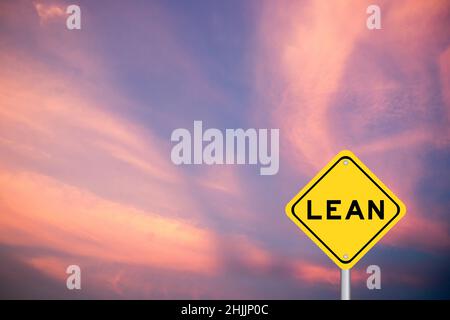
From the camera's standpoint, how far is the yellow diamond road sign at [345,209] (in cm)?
424

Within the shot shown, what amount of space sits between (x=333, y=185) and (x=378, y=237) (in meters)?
0.62

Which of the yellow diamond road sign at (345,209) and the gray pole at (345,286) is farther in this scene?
the yellow diamond road sign at (345,209)

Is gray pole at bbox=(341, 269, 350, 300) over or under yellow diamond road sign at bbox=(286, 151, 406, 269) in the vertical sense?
under

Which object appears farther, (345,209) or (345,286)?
(345,209)

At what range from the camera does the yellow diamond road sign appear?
13.9 ft

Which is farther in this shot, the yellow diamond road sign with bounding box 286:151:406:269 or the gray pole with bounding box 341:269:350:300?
the yellow diamond road sign with bounding box 286:151:406:269

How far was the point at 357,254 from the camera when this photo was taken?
423 cm

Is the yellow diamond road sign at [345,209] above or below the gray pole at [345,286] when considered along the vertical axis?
above

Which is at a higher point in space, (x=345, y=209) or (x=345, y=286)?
(x=345, y=209)

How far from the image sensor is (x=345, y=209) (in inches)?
167
